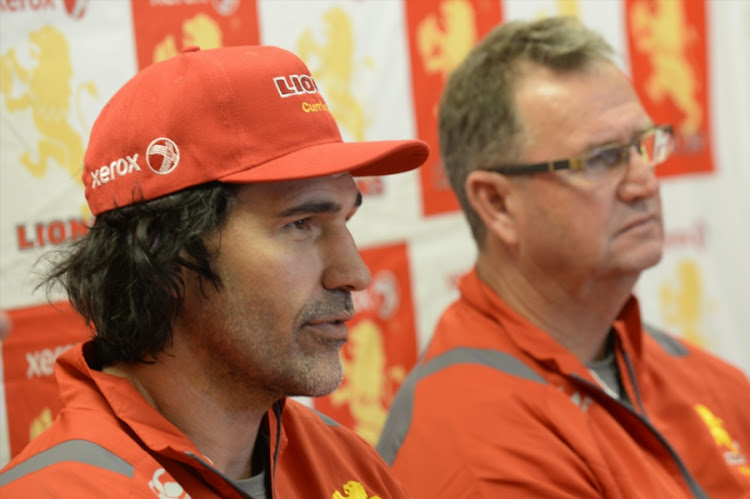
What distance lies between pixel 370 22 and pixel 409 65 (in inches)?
5.5

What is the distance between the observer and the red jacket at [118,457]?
114 centimetres

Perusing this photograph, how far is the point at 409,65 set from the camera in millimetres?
2203

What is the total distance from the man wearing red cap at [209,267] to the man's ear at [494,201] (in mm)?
591

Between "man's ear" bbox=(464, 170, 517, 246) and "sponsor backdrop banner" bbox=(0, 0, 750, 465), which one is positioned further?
"man's ear" bbox=(464, 170, 517, 246)

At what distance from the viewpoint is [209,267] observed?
128 centimetres

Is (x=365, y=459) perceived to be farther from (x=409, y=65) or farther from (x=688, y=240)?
(x=688, y=240)

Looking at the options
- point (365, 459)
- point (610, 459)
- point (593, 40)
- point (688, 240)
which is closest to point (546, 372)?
point (610, 459)

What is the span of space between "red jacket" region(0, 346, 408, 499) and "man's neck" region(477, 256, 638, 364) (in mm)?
626

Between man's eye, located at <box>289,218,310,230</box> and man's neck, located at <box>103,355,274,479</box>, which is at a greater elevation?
man's eye, located at <box>289,218,310,230</box>

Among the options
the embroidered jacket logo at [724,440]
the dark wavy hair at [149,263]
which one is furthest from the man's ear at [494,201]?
the dark wavy hair at [149,263]

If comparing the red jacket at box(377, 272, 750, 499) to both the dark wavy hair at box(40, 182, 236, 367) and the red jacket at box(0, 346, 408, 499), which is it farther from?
the dark wavy hair at box(40, 182, 236, 367)

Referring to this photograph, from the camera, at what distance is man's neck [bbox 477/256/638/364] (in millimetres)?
1883

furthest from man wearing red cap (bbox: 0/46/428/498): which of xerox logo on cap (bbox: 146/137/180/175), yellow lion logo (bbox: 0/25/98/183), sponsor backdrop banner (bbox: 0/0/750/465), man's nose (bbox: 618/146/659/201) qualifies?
man's nose (bbox: 618/146/659/201)

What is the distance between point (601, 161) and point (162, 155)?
3.03 feet
